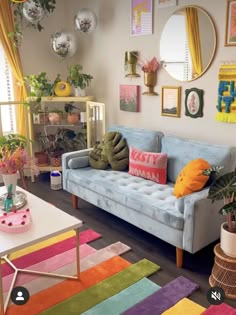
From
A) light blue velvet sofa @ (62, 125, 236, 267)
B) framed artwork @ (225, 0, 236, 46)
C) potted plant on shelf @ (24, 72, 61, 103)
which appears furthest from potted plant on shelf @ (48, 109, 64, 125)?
framed artwork @ (225, 0, 236, 46)

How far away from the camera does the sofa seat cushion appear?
8.16ft

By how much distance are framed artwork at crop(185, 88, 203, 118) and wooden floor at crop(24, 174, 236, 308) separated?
123 centimetres

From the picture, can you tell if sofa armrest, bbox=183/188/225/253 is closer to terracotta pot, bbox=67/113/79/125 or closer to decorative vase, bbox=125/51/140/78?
decorative vase, bbox=125/51/140/78

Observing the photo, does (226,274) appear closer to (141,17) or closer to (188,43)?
(188,43)

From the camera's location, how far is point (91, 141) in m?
4.23

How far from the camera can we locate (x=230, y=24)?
2799mm

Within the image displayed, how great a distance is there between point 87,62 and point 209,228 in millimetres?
2891

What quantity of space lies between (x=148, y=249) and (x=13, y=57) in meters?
2.91

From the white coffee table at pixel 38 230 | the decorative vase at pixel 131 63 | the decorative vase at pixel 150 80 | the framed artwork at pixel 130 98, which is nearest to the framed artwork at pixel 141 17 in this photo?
the decorative vase at pixel 131 63

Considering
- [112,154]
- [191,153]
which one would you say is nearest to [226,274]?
[191,153]

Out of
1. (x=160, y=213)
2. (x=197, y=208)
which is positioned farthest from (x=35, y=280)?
(x=197, y=208)

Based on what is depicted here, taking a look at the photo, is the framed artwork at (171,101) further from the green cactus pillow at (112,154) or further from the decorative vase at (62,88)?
the decorative vase at (62,88)

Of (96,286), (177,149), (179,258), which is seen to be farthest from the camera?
(177,149)

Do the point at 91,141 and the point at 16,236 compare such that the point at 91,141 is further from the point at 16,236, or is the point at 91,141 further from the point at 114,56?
the point at 16,236
